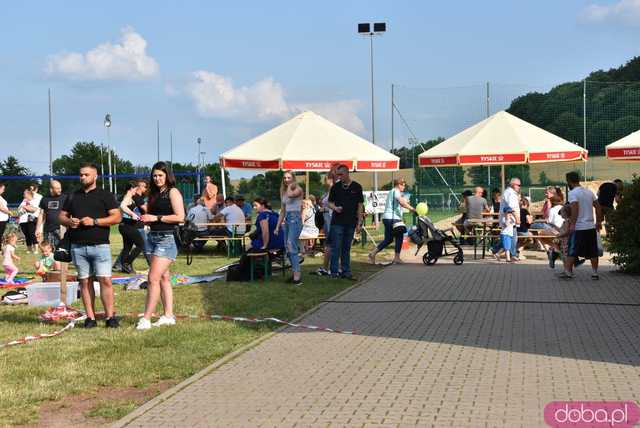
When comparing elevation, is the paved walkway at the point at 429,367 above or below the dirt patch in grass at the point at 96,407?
above

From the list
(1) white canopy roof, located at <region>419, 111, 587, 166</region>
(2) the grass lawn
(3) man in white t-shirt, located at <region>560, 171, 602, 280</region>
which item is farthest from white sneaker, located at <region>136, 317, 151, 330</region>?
(1) white canopy roof, located at <region>419, 111, 587, 166</region>

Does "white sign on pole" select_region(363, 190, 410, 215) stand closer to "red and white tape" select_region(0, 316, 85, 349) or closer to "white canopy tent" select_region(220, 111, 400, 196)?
"white canopy tent" select_region(220, 111, 400, 196)

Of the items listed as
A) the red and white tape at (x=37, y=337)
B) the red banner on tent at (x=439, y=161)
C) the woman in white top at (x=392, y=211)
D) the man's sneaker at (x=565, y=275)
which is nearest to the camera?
the red and white tape at (x=37, y=337)

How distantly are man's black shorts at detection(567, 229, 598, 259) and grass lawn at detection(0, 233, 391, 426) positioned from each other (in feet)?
13.3

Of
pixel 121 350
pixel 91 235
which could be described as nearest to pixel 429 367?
pixel 121 350

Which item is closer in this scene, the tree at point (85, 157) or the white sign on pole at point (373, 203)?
the white sign on pole at point (373, 203)

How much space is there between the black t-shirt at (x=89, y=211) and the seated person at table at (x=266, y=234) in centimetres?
461

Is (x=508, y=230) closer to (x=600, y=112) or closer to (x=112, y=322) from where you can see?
(x=112, y=322)

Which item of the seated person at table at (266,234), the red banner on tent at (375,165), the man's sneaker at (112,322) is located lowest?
the man's sneaker at (112,322)

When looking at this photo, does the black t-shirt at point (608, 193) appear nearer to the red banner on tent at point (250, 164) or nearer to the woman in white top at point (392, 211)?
the woman in white top at point (392, 211)

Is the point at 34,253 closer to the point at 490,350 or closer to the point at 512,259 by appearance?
the point at 512,259

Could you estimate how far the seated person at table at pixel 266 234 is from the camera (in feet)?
47.2

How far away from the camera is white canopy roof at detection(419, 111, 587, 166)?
21062mm

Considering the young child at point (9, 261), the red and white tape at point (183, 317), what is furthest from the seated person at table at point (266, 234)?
the young child at point (9, 261)
